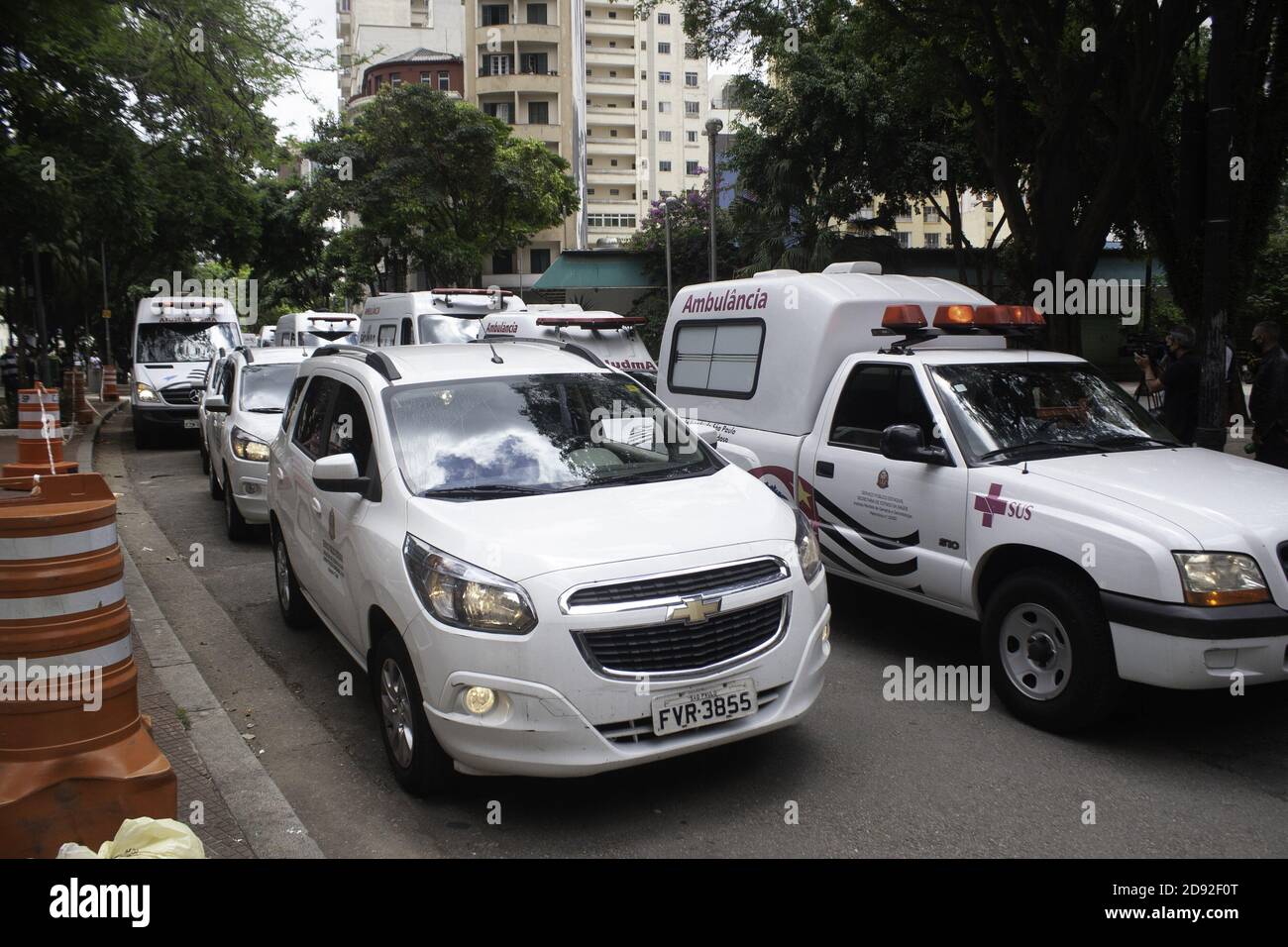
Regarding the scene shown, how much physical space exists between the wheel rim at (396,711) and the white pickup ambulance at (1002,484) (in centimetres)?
217

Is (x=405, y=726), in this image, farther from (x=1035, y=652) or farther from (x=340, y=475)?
(x=1035, y=652)

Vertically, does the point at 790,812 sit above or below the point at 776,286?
below

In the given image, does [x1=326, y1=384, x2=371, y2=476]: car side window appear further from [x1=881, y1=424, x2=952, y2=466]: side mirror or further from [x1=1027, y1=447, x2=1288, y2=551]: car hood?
[x1=1027, y1=447, x2=1288, y2=551]: car hood

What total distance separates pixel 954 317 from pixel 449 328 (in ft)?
35.1

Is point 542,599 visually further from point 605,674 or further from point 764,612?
point 764,612

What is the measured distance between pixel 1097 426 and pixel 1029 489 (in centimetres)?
114

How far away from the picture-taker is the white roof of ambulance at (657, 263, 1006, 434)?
6.97m

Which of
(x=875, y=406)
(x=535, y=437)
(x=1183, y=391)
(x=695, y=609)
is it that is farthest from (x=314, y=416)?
(x=1183, y=391)

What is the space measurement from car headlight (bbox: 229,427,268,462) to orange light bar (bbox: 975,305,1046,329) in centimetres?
624

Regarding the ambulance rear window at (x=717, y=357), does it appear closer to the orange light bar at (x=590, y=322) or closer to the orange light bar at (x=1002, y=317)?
the orange light bar at (x=1002, y=317)

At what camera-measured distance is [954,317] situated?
6605 millimetres

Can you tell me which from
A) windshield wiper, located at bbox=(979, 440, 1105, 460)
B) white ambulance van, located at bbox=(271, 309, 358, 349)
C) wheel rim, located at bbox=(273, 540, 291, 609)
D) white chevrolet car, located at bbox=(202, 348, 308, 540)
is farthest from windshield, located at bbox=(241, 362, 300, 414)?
white ambulance van, located at bbox=(271, 309, 358, 349)

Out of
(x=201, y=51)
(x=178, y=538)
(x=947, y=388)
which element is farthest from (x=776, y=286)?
(x=201, y=51)
